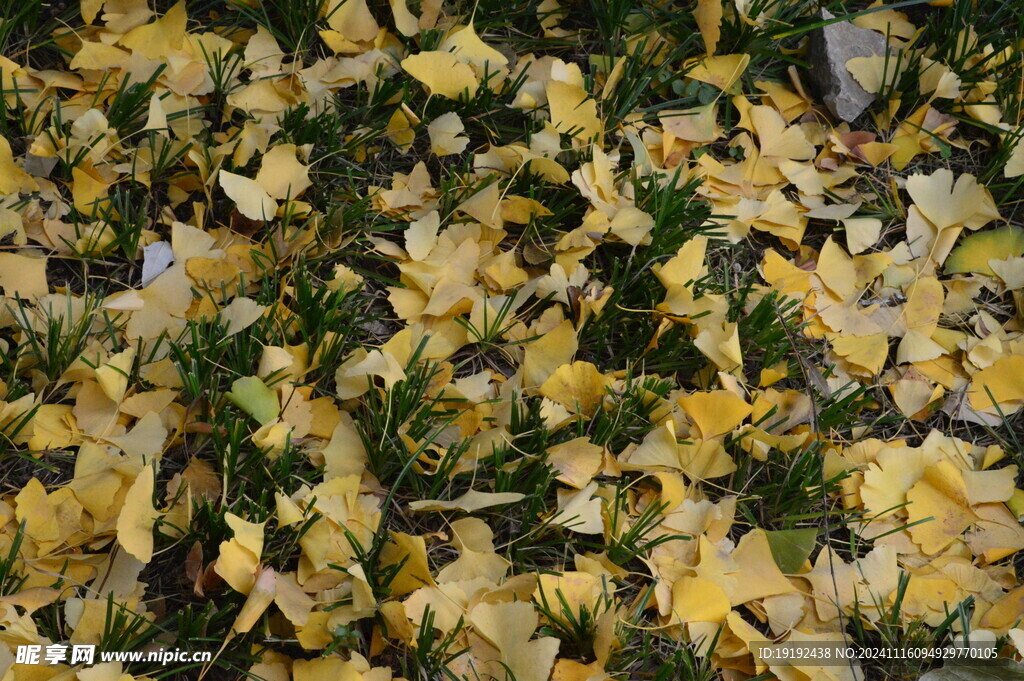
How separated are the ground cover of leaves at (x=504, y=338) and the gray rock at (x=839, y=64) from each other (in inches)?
1.3

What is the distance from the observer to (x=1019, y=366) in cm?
169

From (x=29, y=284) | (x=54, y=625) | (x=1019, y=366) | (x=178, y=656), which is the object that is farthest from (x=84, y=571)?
(x=1019, y=366)

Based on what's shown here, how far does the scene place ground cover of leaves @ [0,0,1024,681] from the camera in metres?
1.35

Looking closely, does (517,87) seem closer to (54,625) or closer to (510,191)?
(510,191)

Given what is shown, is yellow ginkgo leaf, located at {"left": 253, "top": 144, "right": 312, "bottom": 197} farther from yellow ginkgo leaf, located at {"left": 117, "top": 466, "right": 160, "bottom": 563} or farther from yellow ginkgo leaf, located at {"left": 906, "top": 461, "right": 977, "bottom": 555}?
yellow ginkgo leaf, located at {"left": 906, "top": 461, "right": 977, "bottom": 555}

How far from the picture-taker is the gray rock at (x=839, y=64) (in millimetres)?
1947

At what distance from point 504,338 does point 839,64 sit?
1.02 meters

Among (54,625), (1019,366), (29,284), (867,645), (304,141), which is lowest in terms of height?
(867,645)

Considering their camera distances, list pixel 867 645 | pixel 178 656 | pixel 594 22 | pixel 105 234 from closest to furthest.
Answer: pixel 178 656
pixel 867 645
pixel 105 234
pixel 594 22

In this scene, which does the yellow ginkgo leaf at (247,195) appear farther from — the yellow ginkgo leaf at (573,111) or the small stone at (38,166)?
the yellow ginkgo leaf at (573,111)

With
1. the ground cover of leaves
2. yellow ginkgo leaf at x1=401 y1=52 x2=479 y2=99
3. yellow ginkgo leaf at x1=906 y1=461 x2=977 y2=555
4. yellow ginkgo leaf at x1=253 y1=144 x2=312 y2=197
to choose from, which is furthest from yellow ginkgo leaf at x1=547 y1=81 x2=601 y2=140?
yellow ginkgo leaf at x1=906 y1=461 x2=977 y2=555

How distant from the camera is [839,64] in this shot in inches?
76.6

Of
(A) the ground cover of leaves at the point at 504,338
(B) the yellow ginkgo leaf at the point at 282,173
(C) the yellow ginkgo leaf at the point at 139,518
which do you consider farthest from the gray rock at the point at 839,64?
(C) the yellow ginkgo leaf at the point at 139,518

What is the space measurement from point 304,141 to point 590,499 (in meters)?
0.91
